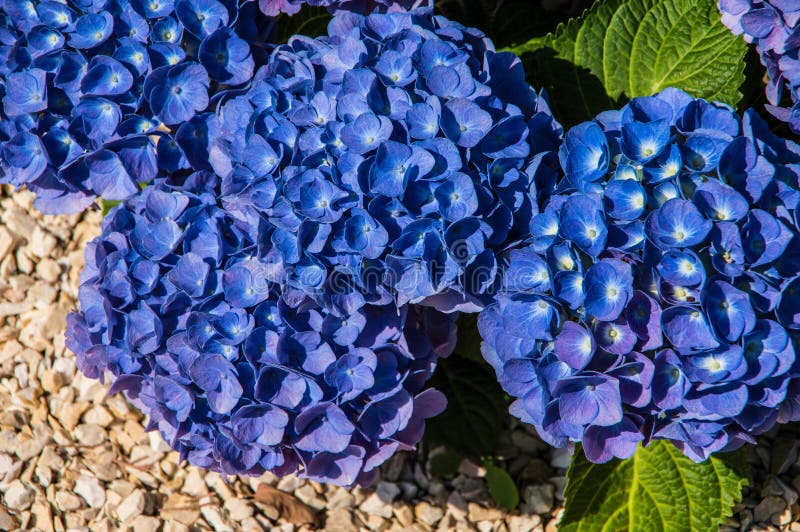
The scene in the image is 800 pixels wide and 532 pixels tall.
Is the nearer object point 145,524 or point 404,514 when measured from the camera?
point 145,524

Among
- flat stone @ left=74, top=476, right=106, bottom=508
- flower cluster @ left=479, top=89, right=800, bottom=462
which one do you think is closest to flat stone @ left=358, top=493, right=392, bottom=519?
flat stone @ left=74, top=476, right=106, bottom=508

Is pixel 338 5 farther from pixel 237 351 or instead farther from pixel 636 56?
pixel 237 351

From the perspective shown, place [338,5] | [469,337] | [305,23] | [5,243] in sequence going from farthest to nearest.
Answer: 1. [5,243]
2. [305,23]
3. [469,337]
4. [338,5]

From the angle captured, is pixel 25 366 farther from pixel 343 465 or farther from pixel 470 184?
pixel 470 184

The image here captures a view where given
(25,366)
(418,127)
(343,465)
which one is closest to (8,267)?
(25,366)

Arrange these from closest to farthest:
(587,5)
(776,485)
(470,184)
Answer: (470,184), (776,485), (587,5)

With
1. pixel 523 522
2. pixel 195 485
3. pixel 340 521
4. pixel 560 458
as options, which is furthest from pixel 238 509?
pixel 560 458
